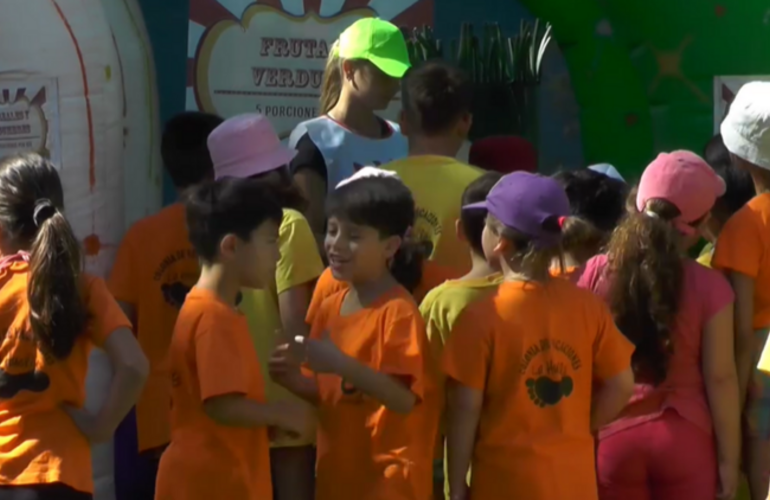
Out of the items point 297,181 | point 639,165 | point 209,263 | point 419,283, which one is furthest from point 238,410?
point 639,165

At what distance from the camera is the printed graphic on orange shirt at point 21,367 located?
3020mm

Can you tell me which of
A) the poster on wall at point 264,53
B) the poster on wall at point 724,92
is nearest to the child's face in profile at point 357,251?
the poster on wall at point 264,53

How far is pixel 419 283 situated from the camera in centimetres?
355

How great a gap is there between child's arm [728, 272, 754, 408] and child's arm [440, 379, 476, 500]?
839 millimetres

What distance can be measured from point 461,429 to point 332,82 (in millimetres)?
1249

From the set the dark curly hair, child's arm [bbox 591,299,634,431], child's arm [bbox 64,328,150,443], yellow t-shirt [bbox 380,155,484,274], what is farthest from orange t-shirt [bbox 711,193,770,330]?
child's arm [bbox 64,328,150,443]

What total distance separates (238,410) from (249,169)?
80 cm

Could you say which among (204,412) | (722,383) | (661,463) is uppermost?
(204,412)

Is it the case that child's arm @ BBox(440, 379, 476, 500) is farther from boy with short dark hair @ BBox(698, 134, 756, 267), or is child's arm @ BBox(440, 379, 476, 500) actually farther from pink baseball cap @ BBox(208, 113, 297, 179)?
boy with short dark hair @ BBox(698, 134, 756, 267)

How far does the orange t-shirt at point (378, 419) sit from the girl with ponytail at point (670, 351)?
55 cm

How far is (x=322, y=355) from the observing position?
2.99 m

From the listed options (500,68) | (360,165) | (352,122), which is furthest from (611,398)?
(500,68)

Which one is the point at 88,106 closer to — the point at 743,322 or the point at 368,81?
the point at 368,81

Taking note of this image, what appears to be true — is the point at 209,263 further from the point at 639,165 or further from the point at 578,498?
the point at 639,165
